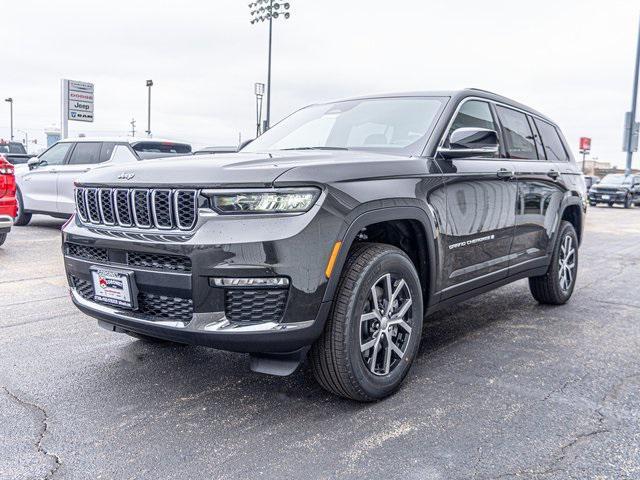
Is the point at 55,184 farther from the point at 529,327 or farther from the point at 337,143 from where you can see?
the point at 529,327

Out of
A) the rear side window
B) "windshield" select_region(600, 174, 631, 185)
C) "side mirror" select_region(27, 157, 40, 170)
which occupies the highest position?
the rear side window

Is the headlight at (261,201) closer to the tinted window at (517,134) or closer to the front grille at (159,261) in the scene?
the front grille at (159,261)

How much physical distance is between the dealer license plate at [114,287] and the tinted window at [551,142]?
3.96 metres

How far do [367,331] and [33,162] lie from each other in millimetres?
9550

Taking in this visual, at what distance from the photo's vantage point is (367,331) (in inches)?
121

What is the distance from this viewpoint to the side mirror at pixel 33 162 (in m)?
10.7

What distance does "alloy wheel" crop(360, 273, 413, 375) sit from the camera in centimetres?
307

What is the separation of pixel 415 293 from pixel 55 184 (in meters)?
9.05

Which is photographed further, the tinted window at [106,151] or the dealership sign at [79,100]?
the dealership sign at [79,100]

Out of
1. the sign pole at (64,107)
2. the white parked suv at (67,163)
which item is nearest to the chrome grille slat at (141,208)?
the white parked suv at (67,163)

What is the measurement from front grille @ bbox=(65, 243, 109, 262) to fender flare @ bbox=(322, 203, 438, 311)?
46.9 inches

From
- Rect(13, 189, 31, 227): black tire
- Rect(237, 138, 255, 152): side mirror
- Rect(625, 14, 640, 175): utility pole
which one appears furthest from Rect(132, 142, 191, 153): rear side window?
Rect(625, 14, 640, 175): utility pole

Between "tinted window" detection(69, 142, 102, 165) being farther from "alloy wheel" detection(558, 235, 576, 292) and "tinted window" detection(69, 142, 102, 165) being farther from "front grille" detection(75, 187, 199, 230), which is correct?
"alloy wheel" detection(558, 235, 576, 292)

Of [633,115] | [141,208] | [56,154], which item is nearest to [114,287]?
[141,208]
